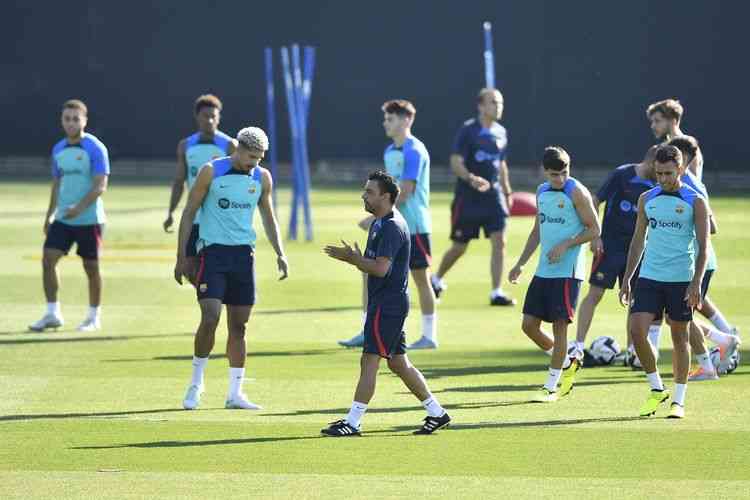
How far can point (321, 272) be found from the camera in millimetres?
19266

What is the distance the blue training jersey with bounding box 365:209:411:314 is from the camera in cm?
875

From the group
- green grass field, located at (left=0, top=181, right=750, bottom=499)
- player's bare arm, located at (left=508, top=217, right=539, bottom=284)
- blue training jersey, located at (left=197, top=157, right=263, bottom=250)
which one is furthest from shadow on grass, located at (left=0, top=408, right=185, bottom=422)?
player's bare arm, located at (left=508, top=217, right=539, bottom=284)

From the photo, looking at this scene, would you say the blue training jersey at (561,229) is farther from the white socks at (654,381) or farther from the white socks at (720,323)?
the white socks at (720,323)

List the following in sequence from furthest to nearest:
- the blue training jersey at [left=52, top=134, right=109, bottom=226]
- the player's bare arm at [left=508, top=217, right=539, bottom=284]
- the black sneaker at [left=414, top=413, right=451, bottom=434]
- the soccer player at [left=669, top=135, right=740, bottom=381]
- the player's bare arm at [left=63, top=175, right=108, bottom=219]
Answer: the blue training jersey at [left=52, top=134, right=109, bottom=226], the player's bare arm at [left=63, top=175, right=108, bottom=219], the soccer player at [left=669, top=135, right=740, bottom=381], the player's bare arm at [left=508, top=217, right=539, bottom=284], the black sneaker at [left=414, top=413, right=451, bottom=434]

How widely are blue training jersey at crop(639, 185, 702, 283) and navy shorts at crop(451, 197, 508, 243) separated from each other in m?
6.58

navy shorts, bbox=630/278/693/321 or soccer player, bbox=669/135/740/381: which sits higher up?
navy shorts, bbox=630/278/693/321

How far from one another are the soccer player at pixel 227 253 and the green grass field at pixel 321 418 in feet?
0.97

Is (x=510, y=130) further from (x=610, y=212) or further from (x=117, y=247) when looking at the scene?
(x=610, y=212)

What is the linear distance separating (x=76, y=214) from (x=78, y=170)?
432 millimetres

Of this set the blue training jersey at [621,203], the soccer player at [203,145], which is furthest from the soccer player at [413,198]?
the blue training jersey at [621,203]

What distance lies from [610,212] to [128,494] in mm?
5467

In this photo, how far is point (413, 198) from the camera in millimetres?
13148

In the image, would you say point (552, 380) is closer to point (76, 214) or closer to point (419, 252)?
point (419, 252)

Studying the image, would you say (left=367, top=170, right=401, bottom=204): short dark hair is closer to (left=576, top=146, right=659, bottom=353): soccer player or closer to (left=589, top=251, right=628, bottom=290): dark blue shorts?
(left=576, top=146, right=659, bottom=353): soccer player
